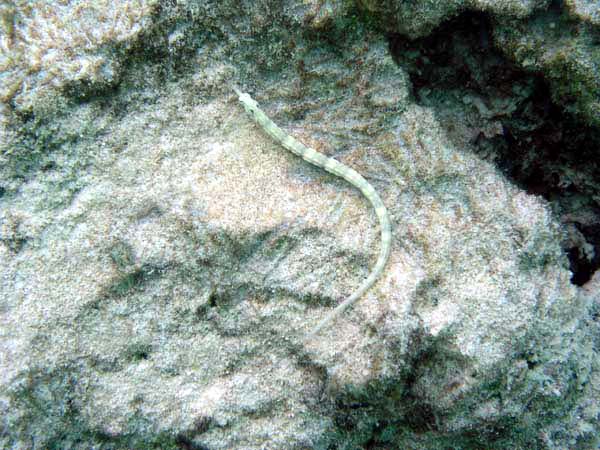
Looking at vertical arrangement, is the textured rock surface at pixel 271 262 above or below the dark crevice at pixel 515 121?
below

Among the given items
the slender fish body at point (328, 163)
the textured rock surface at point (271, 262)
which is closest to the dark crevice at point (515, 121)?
the textured rock surface at point (271, 262)

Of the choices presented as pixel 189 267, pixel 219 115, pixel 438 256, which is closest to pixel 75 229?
pixel 189 267

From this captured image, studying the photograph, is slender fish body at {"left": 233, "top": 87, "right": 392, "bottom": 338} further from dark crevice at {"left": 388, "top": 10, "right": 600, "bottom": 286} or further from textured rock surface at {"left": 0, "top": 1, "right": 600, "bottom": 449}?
dark crevice at {"left": 388, "top": 10, "right": 600, "bottom": 286}

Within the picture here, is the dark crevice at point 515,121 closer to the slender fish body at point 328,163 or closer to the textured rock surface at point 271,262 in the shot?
the textured rock surface at point 271,262

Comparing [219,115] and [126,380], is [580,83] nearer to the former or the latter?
[219,115]

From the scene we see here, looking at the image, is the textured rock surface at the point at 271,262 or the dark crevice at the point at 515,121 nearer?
the textured rock surface at the point at 271,262

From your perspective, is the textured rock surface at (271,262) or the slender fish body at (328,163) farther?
the slender fish body at (328,163)
